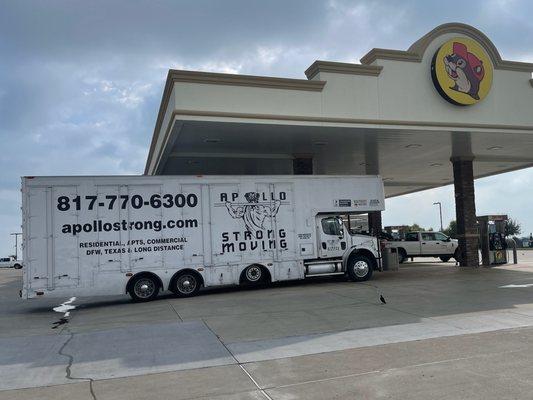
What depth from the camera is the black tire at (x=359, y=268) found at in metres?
18.2

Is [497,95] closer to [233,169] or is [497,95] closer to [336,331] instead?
[233,169]

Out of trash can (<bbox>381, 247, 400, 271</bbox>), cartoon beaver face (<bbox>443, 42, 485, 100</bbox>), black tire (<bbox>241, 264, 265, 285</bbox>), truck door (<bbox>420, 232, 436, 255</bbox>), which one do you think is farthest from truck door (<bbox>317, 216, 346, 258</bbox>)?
truck door (<bbox>420, 232, 436, 255</bbox>)

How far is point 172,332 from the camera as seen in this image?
984cm

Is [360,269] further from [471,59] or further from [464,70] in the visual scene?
[471,59]

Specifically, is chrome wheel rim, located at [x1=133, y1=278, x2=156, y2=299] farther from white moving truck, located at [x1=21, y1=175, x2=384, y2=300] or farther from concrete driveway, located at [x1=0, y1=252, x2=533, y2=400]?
concrete driveway, located at [x1=0, y1=252, x2=533, y2=400]

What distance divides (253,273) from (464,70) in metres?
11.0

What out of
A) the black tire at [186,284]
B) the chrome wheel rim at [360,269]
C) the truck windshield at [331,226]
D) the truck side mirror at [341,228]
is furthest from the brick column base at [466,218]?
the black tire at [186,284]

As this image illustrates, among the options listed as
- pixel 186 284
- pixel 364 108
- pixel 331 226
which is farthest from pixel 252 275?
pixel 364 108

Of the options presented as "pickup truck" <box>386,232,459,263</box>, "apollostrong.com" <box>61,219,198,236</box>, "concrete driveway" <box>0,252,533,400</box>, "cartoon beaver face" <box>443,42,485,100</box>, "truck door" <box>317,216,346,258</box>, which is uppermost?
"cartoon beaver face" <box>443,42,485,100</box>

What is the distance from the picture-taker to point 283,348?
816cm

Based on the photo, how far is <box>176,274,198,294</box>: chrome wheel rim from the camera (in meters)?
15.5

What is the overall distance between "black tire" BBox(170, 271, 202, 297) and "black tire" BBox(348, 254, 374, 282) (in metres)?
5.64

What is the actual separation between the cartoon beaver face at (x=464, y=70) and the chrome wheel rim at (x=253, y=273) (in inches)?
386

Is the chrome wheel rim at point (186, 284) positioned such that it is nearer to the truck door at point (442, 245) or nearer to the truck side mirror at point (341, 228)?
the truck side mirror at point (341, 228)
